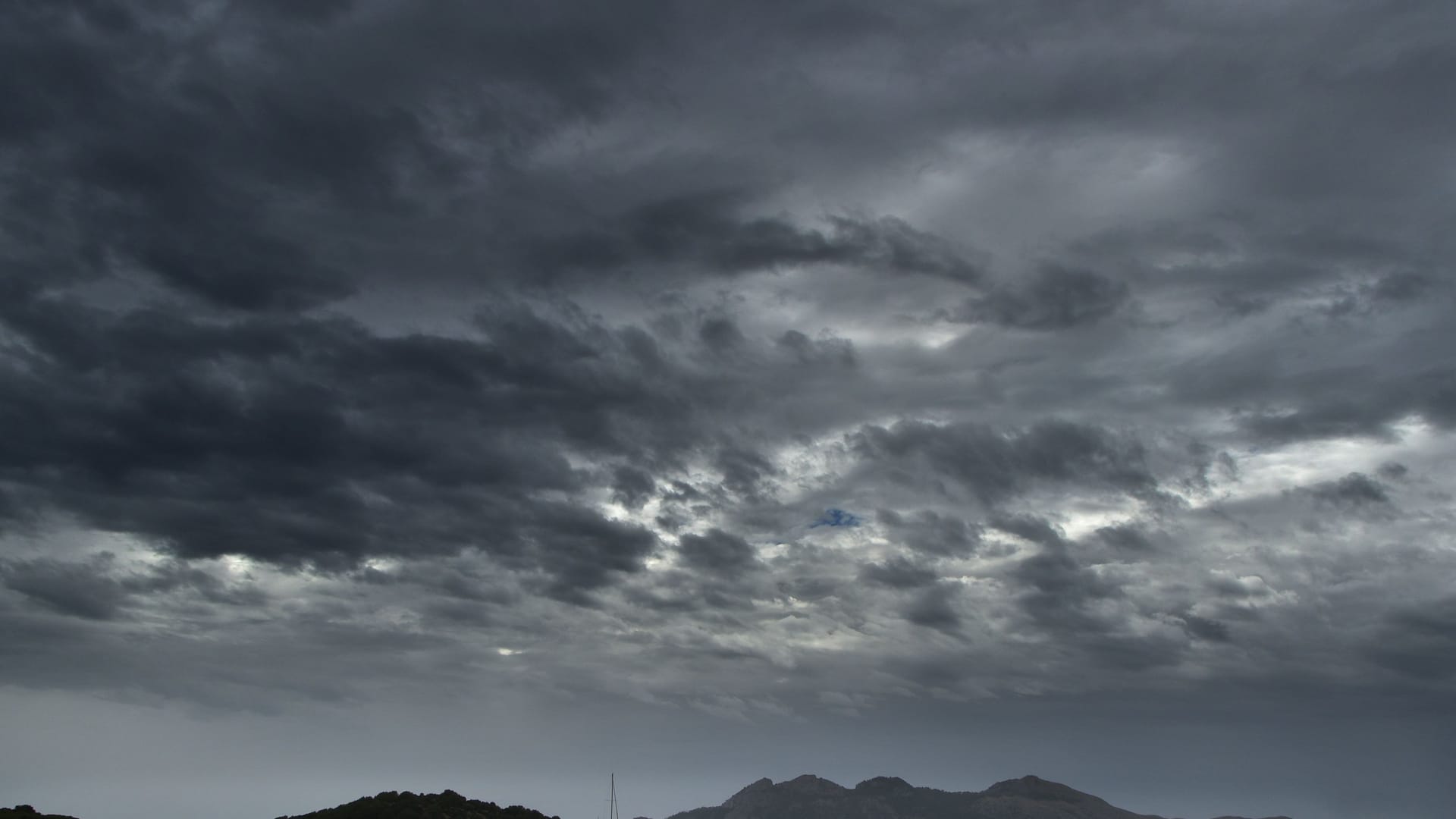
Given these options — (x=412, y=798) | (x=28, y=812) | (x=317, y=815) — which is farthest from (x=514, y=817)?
(x=28, y=812)

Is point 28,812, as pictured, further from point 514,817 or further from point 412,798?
point 514,817

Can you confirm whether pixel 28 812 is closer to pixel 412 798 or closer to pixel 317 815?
pixel 317 815

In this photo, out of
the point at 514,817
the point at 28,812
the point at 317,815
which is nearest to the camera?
the point at 28,812

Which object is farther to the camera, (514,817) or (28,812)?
(514,817)

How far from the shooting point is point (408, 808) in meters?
177

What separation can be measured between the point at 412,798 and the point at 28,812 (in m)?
56.4

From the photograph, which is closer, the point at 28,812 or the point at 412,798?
the point at 28,812

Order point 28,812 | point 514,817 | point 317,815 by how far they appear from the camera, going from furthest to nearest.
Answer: point 514,817 < point 317,815 < point 28,812

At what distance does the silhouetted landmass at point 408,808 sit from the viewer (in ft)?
568

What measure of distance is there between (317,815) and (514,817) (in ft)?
115

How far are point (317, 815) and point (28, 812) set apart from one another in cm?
4222

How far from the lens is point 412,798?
602ft

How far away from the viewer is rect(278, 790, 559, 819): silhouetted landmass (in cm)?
17300

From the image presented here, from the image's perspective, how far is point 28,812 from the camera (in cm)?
15300
